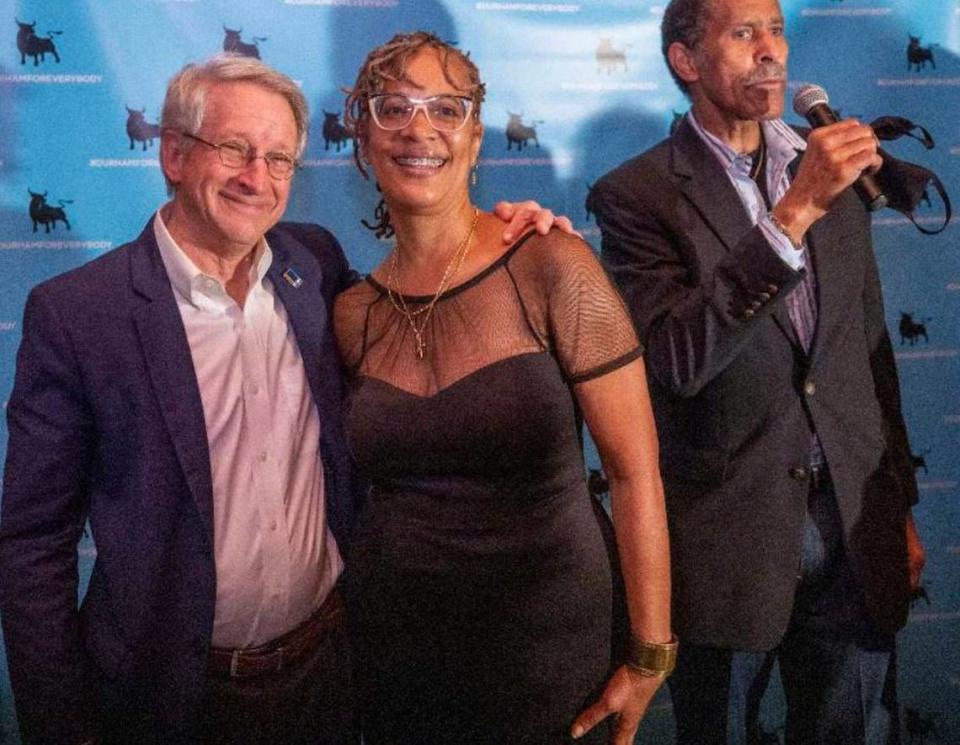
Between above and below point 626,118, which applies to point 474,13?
above

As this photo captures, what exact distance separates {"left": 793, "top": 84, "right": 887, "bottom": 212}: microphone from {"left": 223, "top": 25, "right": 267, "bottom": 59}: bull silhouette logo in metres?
1.43

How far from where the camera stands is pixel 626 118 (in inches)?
104

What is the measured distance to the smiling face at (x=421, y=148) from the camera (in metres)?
1.70

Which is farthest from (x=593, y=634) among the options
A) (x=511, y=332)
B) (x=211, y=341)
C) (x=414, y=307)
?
(x=211, y=341)

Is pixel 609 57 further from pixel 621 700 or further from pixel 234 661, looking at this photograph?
pixel 234 661

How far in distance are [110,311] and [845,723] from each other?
1745 millimetres

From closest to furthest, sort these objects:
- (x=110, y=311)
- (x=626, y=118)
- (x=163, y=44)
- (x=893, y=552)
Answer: (x=110, y=311) → (x=893, y=552) → (x=163, y=44) → (x=626, y=118)

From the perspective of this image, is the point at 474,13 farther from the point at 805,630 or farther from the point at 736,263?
the point at 805,630

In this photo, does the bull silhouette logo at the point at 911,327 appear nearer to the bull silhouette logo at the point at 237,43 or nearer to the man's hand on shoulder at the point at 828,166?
the man's hand on shoulder at the point at 828,166

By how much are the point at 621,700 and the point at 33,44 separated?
212 cm

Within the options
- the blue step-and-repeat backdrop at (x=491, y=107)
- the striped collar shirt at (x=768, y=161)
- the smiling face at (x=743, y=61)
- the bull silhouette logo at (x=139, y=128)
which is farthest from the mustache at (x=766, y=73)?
the bull silhouette logo at (x=139, y=128)

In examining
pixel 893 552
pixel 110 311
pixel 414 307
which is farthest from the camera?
pixel 893 552

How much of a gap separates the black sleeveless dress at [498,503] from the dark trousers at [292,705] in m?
0.24

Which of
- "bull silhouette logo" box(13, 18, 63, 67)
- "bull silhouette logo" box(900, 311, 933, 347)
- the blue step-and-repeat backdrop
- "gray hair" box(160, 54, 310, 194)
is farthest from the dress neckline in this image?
"bull silhouette logo" box(900, 311, 933, 347)
